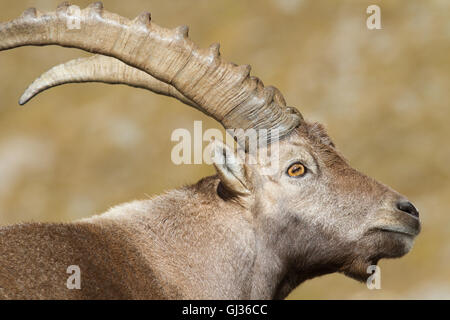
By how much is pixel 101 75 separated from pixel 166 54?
215 cm

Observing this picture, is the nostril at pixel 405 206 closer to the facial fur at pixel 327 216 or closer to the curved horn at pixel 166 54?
→ the facial fur at pixel 327 216

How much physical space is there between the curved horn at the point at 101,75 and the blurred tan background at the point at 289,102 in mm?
15473

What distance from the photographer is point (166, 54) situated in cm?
948

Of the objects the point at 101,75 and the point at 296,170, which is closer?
the point at 296,170

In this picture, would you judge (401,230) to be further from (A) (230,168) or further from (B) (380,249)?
(A) (230,168)

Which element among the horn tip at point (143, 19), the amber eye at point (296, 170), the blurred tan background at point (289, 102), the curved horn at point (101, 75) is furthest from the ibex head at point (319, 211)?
the blurred tan background at point (289, 102)

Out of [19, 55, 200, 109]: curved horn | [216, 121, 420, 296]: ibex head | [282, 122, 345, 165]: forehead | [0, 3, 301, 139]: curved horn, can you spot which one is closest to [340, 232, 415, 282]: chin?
[216, 121, 420, 296]: ibex head

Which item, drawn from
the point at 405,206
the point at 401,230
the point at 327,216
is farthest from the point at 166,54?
the point at 401,230

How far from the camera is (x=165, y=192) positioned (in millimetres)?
10570

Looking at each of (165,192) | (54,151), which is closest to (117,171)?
(54,151)

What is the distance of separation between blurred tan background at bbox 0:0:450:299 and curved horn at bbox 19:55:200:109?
Answer: 15473 millimetres

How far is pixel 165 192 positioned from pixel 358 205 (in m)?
2.73

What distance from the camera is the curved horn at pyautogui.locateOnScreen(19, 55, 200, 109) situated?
1108cm

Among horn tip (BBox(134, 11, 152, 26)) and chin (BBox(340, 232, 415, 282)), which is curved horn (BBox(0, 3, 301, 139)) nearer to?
horn tip (BBox(134, 11, 152, 26))
